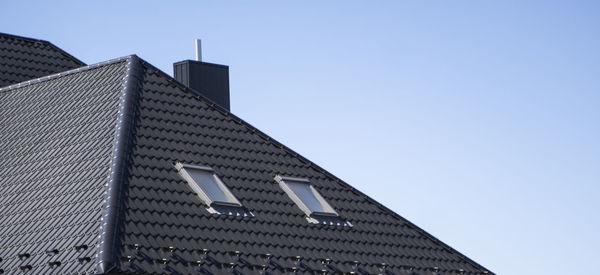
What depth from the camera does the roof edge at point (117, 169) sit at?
14648 millimetres

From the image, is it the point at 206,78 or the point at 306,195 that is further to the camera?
the point at 206,78

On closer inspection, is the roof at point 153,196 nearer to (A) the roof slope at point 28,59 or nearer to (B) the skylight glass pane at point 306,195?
(B) the skylight glass pane at point 306,195

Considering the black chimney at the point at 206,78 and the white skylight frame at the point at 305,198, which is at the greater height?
the black chimney at the point at 206,78

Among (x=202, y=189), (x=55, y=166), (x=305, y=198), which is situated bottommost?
(x=202, y=189)

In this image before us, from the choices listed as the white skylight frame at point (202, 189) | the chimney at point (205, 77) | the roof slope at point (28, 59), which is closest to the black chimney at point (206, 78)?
the chimney at point (205, 77)

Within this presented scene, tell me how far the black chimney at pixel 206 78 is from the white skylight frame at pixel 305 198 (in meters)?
4.61

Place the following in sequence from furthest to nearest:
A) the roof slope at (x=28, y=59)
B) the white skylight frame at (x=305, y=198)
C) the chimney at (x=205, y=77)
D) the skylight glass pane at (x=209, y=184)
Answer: the roof slope at (x=28, y=59) < the chimney at (x=205, y=77) < the white skylight frame at (x=305, y=198) < the skylight glass pane at (x=209, y=184)

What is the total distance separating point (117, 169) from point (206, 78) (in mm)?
7450

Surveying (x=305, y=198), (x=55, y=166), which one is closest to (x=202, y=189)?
(x=305, y=198)

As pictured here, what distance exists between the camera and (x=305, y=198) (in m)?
19.5

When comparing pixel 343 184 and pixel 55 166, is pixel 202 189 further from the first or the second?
pixel 343 184

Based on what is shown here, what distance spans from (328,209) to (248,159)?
67.9 inches

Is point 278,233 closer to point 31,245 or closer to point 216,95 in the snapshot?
point 31,245

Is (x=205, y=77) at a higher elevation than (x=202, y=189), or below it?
higher
